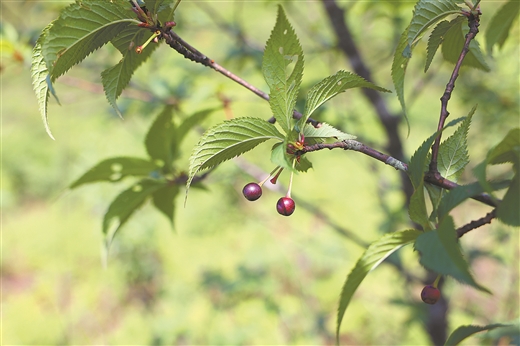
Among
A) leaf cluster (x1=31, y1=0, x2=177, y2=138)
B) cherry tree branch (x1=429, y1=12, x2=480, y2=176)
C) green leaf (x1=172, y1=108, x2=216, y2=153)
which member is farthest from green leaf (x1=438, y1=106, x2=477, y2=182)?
green leaf (x1=172, y1=108, x2=216, y2=153)

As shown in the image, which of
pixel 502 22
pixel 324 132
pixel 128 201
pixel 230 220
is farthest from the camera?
pixel 230 220

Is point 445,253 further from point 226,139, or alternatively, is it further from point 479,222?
point 226,139

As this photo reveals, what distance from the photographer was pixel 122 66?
503 mm

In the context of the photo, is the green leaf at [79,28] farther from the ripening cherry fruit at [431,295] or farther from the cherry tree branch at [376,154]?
the ripening cherry fruit at [431,295]

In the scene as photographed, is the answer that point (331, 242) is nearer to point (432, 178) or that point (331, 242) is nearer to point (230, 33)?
point (230, 33)

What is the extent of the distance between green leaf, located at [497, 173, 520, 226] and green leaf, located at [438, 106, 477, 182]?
0.25ft

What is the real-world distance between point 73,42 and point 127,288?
4036 mm

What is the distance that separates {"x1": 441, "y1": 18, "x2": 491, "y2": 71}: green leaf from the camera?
536 millimetres

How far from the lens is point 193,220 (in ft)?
14.3

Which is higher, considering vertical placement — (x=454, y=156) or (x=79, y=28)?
(x=454, y=156)

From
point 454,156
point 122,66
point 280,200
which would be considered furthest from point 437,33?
point 122,66

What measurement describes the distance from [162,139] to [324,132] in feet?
1.43

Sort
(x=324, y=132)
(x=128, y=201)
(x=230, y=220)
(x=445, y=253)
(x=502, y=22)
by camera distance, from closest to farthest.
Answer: (x=445, y=253), (x=324, y=132), (x=502, y=22), (x=128, y=201), (x=230, y=220)

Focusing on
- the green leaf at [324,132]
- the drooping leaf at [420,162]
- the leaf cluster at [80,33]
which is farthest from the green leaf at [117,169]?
the drooping leaf at [420,162]
